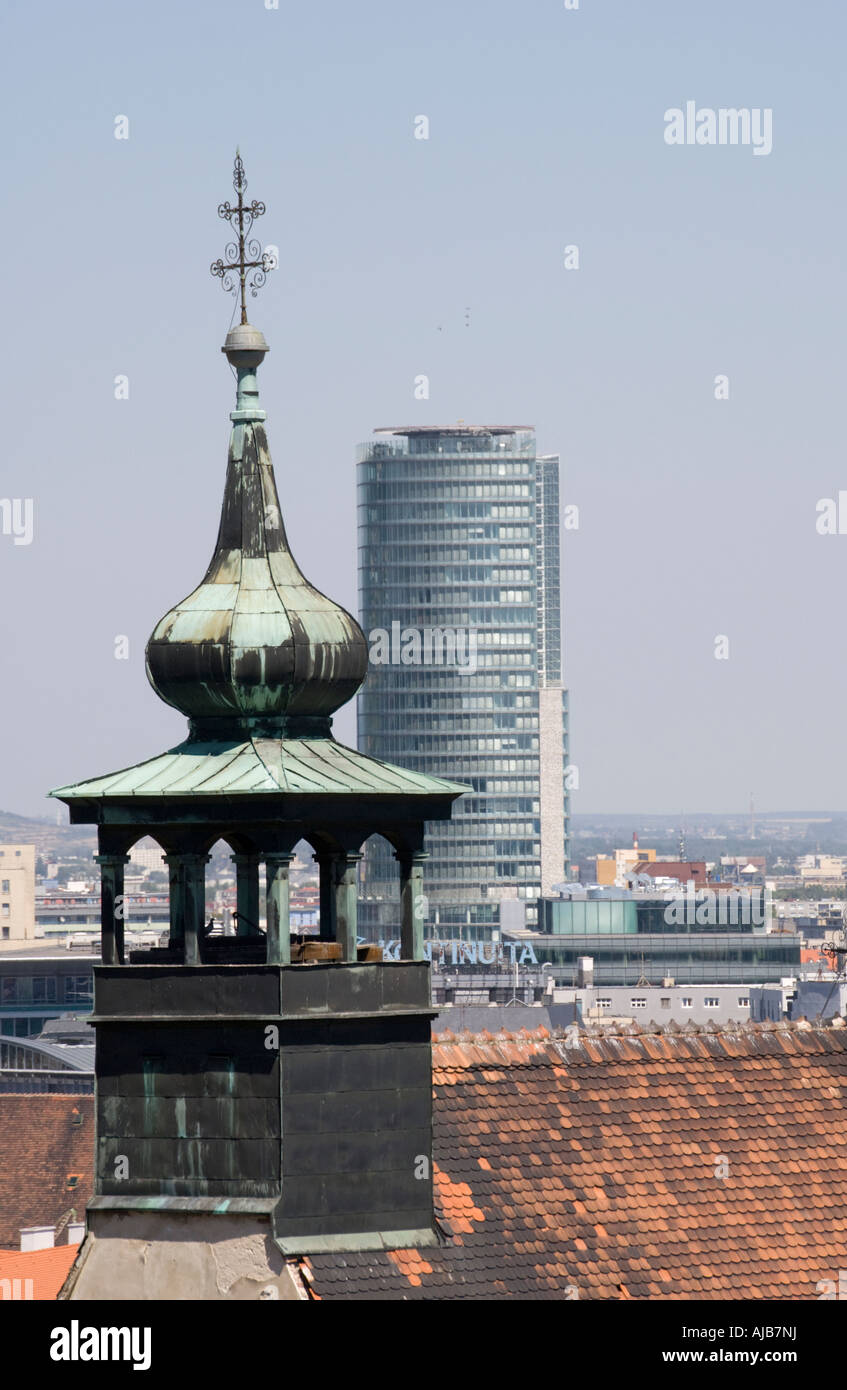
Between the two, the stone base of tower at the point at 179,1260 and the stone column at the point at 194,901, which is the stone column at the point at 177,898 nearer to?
the stone column at the point at 194,901

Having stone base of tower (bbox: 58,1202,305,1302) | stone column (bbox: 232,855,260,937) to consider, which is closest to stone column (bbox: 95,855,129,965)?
stone column (bbox: 232,855,260,937)

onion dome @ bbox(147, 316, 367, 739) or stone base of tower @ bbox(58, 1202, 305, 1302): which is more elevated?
onion dome @ bbox(147, 316, 367, 739)

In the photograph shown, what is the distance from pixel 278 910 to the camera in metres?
29.2

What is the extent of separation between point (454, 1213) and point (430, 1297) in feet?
3.42

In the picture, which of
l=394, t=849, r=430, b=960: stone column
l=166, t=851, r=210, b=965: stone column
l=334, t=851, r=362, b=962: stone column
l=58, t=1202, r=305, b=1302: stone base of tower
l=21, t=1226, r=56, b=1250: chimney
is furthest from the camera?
l=21, t=1226, r=56, b=1250: chimney

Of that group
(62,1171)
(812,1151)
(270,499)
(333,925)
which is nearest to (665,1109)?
(812,1151)

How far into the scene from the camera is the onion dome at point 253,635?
2984 centimetres

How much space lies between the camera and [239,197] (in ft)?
102

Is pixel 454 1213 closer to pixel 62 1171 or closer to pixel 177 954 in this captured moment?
pixel 177 954

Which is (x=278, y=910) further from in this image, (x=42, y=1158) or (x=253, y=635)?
(x=42, y=1158)

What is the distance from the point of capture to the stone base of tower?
93.7 ft

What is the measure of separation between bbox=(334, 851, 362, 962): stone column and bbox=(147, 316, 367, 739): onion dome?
1.14 meters

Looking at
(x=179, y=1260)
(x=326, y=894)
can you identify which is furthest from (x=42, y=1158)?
(x=179, y=1260)

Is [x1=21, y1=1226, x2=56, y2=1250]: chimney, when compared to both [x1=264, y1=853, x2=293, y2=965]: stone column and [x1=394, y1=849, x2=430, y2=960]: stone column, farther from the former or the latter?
[x1=264, y1=853, x2=293, y2=965]: stone column
